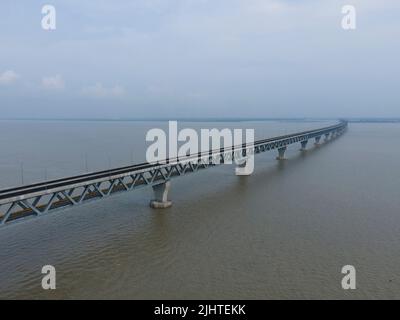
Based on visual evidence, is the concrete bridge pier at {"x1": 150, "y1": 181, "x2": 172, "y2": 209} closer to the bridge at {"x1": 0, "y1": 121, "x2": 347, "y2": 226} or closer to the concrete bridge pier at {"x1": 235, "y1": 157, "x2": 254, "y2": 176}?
the bridge at {"x1": 0, "y1": 121, "x2": 347, "y2": 226}

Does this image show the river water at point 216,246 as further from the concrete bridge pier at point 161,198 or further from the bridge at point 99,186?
the bridge at point 99,186

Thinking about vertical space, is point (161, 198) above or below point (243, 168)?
below

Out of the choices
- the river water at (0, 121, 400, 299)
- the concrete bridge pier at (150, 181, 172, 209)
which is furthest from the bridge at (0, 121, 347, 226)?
the river water at (0, 121, 400, 299)

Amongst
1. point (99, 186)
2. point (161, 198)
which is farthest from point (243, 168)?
point (99, 186)

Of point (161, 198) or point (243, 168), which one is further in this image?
point (243, 168)

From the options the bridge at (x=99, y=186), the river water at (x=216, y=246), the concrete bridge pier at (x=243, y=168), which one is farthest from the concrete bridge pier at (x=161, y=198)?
the concrete bridge pier at (x=243, y=168)

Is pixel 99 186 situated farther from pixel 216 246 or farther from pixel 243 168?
pixel 243 168

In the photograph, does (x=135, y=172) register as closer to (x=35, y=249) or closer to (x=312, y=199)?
(x=35, y=249)
